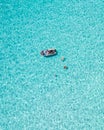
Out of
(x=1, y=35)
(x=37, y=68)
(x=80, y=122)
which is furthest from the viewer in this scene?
(x=1, y=35)

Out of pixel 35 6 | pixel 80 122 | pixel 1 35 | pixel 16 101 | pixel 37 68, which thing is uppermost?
pixel 35 6

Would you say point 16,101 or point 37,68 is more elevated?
point 37,68

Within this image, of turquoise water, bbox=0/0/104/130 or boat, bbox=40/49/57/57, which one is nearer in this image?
turquoise water, bbox=0/0/104/130

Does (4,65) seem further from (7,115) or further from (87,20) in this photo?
(87,20)

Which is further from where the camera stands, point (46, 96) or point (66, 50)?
point (66, 50)

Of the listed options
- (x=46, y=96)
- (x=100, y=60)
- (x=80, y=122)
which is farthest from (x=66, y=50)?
(x=80, y=122)

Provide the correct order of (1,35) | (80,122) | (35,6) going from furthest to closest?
(35,6) < (1,35) < (80,122)

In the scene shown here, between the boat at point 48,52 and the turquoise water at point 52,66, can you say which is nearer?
the turquoise water at point 52,66
